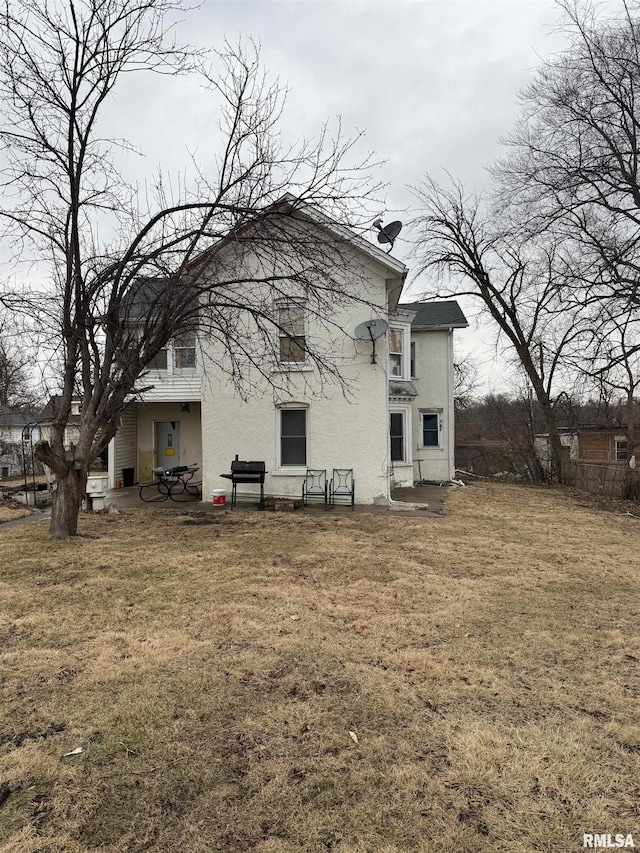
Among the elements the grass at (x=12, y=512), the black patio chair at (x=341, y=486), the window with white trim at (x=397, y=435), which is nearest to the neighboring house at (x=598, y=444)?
the window with white trim at (x=397, y=435)

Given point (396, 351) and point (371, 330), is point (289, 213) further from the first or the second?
point (396, 351)

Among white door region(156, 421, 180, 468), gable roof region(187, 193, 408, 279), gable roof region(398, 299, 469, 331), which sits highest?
gable roof region(398, 299, 469, 331)

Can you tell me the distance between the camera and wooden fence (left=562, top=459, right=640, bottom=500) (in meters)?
14.6

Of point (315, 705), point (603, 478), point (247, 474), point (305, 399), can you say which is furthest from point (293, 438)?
point (603, 478)

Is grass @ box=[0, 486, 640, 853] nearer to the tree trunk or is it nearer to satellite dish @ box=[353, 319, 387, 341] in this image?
the tree trunk

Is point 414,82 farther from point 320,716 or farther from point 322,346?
point 320,716

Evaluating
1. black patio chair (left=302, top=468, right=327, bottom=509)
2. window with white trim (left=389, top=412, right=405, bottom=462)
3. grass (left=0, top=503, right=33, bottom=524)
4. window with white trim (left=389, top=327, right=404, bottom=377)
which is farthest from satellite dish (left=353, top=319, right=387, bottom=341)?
grass (left=0, top=503, right=33, bottom=524)

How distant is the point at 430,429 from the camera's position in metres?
18.7

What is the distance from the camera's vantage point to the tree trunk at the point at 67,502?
26.8ft

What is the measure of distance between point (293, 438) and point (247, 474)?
1.47 m

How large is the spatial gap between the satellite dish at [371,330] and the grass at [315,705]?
605 centimetres

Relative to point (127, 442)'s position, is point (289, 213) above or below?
above

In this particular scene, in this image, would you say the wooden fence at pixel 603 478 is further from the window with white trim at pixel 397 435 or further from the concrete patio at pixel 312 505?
the window with white trim at pixel 397 435

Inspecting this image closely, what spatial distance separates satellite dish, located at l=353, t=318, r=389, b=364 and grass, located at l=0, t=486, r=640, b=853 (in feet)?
19.9
